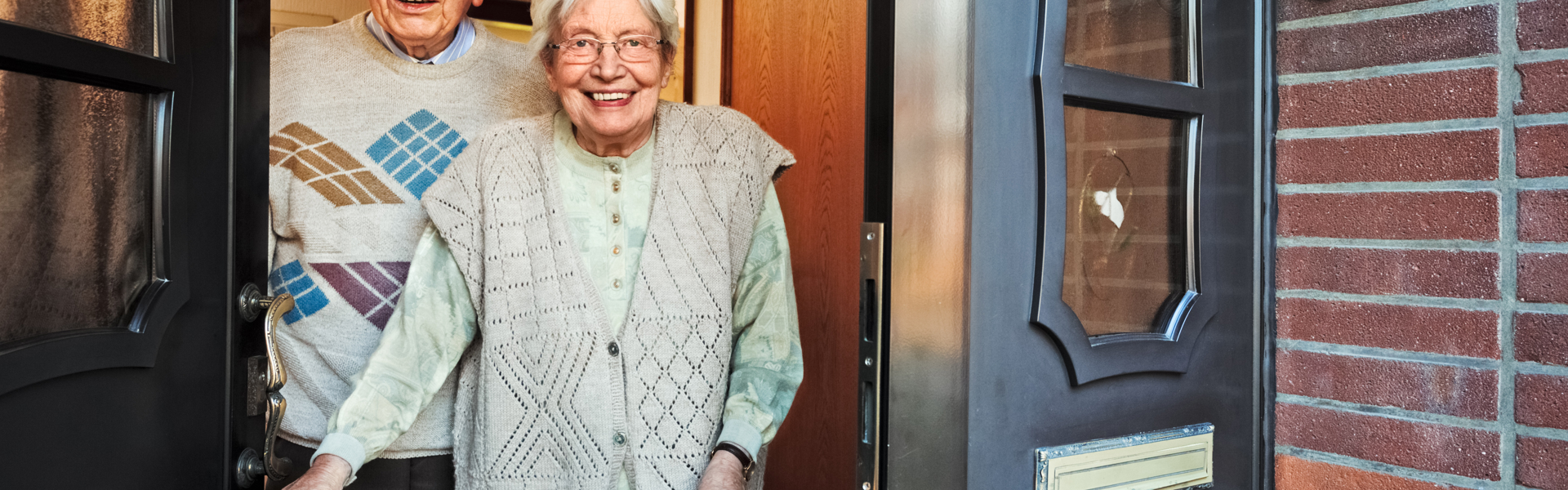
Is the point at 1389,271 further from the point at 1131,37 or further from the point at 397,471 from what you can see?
the point at 397,471

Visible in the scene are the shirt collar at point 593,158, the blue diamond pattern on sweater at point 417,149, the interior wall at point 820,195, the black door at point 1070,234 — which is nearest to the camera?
the black door at point 1070,234

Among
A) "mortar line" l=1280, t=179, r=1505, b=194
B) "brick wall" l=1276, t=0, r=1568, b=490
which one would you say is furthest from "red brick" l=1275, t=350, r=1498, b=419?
"mortar line" l=1280, t=179, r=1505, b=194

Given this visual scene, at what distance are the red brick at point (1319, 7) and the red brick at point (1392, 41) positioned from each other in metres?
0.02

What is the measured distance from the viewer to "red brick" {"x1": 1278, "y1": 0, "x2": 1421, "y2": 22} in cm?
139

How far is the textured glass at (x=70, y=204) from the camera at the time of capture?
3.13 feet

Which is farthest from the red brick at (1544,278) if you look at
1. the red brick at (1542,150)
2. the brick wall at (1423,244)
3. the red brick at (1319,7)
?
the red brick at (1319,7)

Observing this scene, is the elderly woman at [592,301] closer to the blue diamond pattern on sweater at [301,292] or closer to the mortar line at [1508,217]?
the blue diamond pattern on sweater at [301,292]

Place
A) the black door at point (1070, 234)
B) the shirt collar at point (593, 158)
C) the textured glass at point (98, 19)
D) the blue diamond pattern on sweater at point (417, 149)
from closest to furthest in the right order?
the textured glass at point (98, 19), the black door at point (1070, 234), the shirt collar at point (593, 158), the blue diamond pattern on sweater at point (417, 149)

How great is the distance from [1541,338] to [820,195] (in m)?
2.08

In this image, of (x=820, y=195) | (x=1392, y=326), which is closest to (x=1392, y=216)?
(x=1392, y=326)

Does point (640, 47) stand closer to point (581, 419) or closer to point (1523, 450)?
point (581, 419)

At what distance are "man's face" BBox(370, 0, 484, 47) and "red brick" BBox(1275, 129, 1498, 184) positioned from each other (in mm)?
1372

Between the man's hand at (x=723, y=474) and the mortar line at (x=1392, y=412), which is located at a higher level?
the mortar line at (x=1392, y=412)

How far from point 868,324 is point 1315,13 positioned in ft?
2.76
